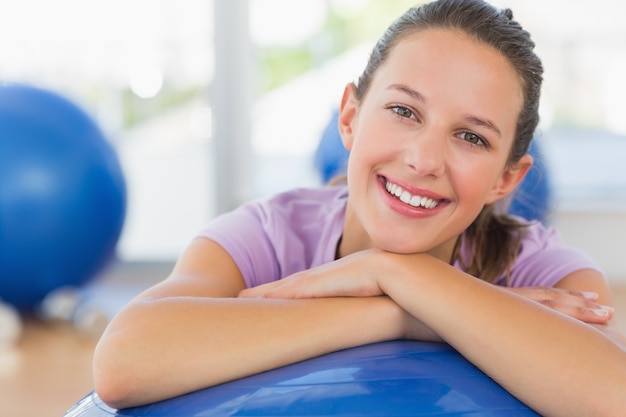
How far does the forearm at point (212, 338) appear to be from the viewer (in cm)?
104

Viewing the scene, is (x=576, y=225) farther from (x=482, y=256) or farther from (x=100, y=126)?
(x=482, y=256)

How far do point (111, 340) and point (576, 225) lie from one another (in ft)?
10.5

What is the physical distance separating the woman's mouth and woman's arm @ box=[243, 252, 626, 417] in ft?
0.28

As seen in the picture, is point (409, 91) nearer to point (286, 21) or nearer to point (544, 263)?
point (544, 263)

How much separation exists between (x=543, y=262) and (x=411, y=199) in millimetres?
344

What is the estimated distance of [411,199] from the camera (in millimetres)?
1200

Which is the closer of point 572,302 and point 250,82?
point 572,302

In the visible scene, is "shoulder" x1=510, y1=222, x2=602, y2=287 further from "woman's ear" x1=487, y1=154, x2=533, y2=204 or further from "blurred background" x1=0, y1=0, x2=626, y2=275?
"blurred background" x1=0, y1=0, x2=626, y2=275

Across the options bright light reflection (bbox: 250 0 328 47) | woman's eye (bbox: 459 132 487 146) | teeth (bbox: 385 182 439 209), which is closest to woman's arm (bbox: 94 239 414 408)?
teeth (bbox: 385 182 439 209)

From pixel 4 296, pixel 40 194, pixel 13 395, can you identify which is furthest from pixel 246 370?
pixel 4 296

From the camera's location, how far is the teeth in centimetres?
120

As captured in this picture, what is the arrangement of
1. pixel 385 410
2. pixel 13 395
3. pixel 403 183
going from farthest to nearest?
pixel 13 395 → pixel 403 183 → pixel 385 410

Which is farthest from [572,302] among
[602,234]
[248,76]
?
[248,76]

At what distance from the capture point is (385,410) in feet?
3.10
